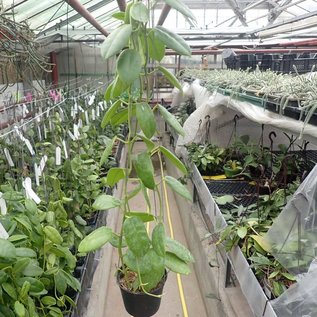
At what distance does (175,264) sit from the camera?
2.89ft

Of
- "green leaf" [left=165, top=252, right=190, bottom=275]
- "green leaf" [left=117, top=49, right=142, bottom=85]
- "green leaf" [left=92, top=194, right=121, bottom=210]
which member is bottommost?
"green leaf" [left=165, top=252, right=190, bottom=275]

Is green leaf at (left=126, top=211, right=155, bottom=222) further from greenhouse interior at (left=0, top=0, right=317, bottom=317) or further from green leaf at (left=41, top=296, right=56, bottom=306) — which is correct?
green leaf at (left=41, top=296, right=56, bottom=306)

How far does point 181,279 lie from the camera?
204 cm

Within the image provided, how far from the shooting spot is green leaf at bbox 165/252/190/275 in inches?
34.0

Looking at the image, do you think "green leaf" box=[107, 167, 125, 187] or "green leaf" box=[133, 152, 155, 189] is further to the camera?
"green leaf" box=[107, 167, 125, 187]

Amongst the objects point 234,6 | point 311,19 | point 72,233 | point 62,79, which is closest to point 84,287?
point 72,233

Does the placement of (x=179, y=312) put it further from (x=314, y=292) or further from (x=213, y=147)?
(x=213, y=147)

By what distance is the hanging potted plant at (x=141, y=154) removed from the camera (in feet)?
2.29

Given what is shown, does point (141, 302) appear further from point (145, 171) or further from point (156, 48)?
point (156, 48)

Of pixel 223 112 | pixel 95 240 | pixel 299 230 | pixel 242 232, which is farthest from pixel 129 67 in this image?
pixel 223 112

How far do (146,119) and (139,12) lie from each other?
237 millimetres

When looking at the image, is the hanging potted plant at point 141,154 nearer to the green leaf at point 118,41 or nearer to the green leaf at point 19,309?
the green leaf at point 118,41

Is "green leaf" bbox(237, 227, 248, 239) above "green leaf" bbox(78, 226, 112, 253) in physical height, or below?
below

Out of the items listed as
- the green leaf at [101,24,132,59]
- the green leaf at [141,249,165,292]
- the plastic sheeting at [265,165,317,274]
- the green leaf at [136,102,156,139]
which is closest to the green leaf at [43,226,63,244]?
the green leaf at [141,249,165,292]
